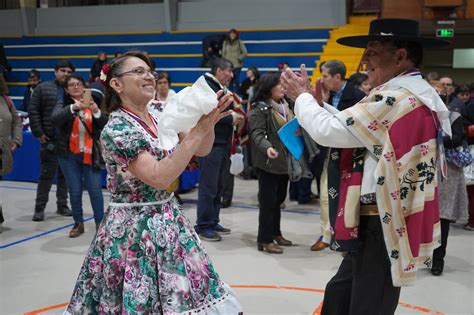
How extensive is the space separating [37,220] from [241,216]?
7.33 feet

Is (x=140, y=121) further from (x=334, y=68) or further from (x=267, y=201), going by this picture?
(x=334, y=68)

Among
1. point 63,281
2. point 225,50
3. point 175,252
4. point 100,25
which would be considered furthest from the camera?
point 100,25

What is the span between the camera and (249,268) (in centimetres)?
490

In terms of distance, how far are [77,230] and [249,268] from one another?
6.40 feet

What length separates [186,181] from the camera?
7965mm

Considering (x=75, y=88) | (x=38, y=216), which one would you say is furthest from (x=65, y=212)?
(x=75, y=88)

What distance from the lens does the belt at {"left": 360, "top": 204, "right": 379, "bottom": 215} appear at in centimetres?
251

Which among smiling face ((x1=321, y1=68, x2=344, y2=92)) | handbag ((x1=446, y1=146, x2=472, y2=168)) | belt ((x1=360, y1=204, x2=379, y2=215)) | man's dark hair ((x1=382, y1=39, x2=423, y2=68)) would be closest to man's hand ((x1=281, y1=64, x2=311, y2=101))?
man's dark hair ((x1=382, y1=39, x2=423, y2=68))

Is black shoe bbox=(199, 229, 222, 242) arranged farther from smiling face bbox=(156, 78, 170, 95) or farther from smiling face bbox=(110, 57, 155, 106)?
smiling face bbox=(110, 57, 155, 106)

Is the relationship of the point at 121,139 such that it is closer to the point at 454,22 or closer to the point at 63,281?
the point at 63,281

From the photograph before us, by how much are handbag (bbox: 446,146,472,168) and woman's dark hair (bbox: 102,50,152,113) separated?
11.9 ft

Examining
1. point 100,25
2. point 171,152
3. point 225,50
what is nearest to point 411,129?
point 171,152

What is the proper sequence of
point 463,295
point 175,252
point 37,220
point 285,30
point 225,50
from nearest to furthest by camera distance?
point 175,252, point 463,295, point 37,220, point 225,50, point 285,30

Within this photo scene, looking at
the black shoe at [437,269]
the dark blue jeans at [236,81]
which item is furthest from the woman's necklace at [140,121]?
the dark blue jeans at [236,81]
